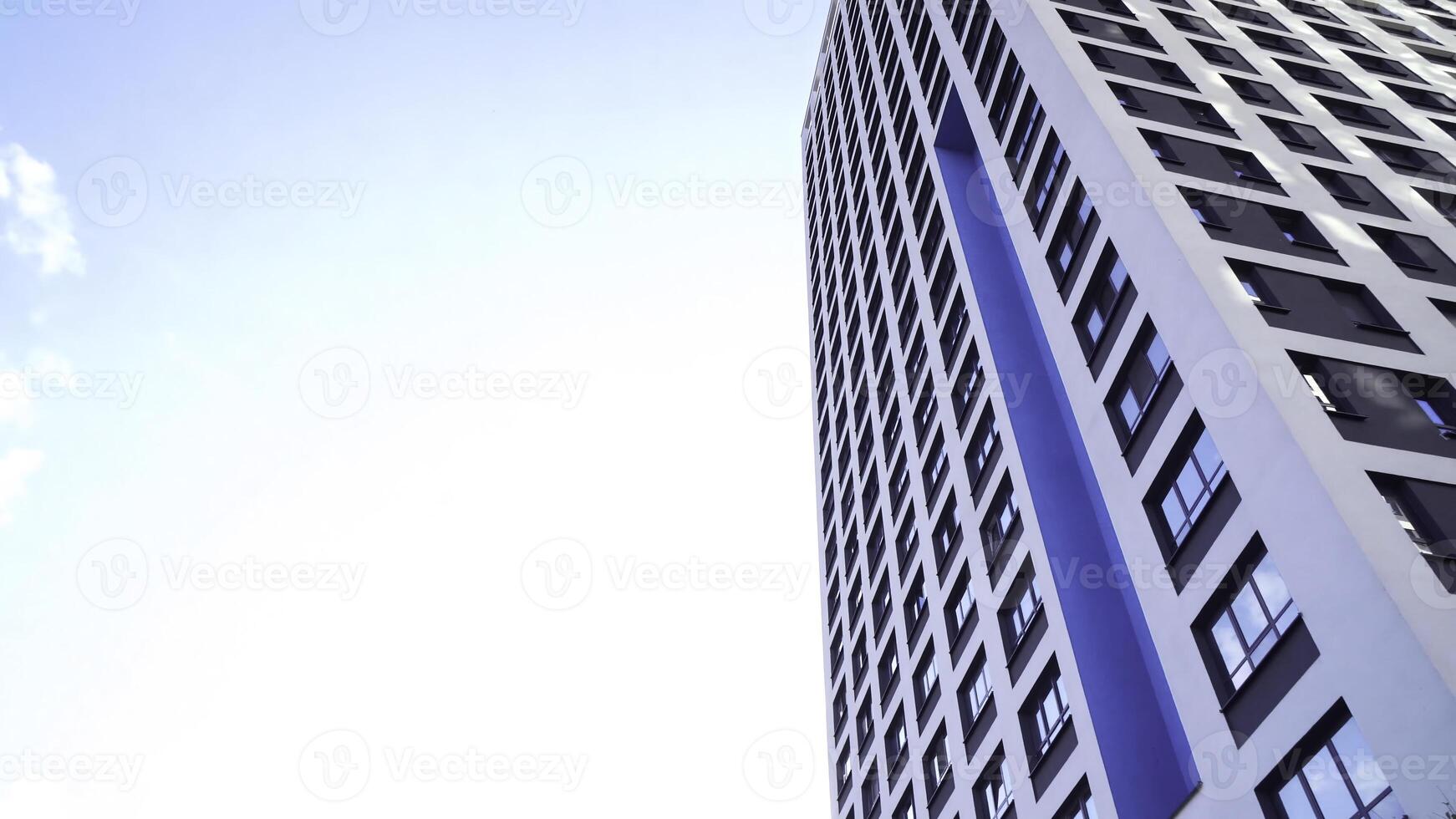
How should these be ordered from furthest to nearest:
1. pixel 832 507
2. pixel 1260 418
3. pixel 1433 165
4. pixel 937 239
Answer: pixel 832 507 < pixel 937 239 < pixel 1433 165 < pixel 1260 418

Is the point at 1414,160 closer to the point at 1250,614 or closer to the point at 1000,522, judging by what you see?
the point at 1000,522

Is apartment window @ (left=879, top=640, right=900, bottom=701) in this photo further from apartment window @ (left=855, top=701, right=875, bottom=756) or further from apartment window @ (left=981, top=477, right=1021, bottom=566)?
apartment window @ (left=981, top=477, right=1021, bottom=566)

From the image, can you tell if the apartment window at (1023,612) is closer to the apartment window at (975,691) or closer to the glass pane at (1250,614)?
the apartment window at (975,691)

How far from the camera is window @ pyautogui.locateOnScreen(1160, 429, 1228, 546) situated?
21516 millimetres

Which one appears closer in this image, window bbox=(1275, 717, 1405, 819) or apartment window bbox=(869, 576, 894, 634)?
window bbox=(1275, 717, 1405, 819)

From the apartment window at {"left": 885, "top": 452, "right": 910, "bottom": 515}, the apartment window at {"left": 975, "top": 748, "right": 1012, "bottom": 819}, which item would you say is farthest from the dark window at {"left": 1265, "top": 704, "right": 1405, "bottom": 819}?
the apartment window at {"left": 885, "top": 452, "right": 910, "bottom": 515}

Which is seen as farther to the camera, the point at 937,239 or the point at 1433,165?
the point at 937,239

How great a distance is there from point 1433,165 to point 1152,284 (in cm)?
1533

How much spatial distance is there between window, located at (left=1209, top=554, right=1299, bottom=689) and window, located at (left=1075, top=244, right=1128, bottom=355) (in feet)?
27.1

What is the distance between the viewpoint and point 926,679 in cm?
3675

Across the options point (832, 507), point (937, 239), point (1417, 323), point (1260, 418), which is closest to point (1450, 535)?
point (1260, 418)

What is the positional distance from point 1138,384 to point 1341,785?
34.0 feet

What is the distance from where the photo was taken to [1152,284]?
24.1m

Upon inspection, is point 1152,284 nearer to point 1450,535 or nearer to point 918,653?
point 1450,535
